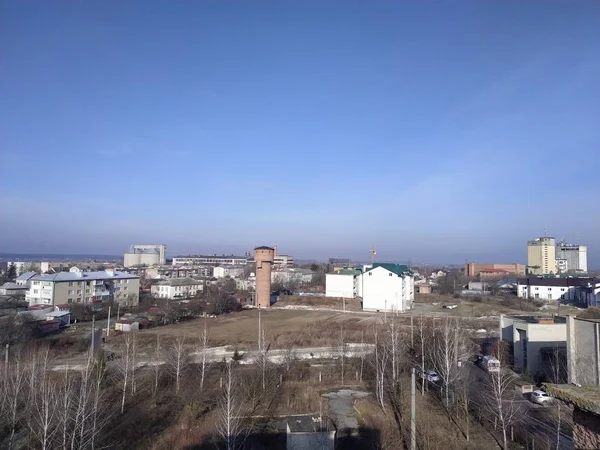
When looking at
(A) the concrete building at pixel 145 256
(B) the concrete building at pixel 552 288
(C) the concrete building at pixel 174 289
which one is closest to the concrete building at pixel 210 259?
(A) the concrete building at pixel 145 256

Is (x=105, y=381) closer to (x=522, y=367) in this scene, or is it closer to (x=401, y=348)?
(x=401, y=348)

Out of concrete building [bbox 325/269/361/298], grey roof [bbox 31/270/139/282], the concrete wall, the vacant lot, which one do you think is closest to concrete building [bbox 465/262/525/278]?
concrete building [bbox 325/269/361/298]

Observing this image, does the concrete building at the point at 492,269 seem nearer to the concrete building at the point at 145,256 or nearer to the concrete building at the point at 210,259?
the concrete building at the point at 210,259

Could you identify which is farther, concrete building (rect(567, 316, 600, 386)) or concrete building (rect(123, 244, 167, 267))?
concrete building (rect(123, 244, 167, 267))

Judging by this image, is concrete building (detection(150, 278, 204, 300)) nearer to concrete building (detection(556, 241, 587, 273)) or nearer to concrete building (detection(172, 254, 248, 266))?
concrete building (detection(172, 254, 248, 266))

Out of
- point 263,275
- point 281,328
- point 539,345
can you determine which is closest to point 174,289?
point 263,275

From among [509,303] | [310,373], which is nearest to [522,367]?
[310,373]
